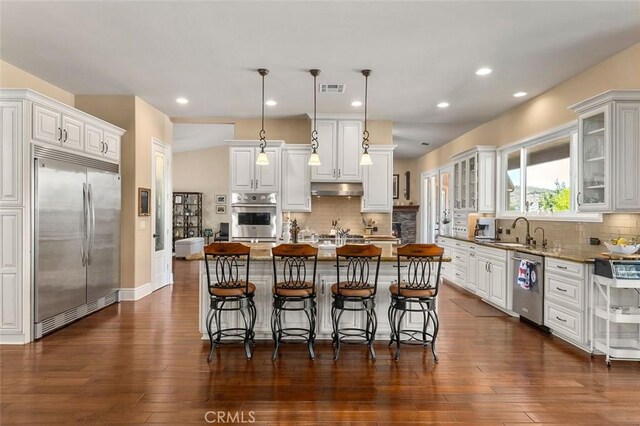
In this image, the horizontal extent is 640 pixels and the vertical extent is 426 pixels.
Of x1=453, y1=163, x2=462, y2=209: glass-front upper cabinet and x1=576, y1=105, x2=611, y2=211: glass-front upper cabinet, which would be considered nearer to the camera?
x1=576, y1=105, x2=611, y2=211: glass-front upper cabinet

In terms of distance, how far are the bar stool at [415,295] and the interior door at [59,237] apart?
367cm

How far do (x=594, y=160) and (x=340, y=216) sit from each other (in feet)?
13.2

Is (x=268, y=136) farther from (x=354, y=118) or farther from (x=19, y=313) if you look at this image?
(x=19, y=313)

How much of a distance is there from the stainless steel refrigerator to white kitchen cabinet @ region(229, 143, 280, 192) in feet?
5.97

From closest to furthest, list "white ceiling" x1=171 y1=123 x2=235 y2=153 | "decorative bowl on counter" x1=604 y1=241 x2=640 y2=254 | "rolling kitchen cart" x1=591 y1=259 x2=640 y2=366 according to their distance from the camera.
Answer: "rolling kitchen cart" x1=591 y1=259 x2=640 y2=366 → "decorative bowl on counter" x1=604 y1=241 x2=640 y2=254 → "white ceiling" x1=171 y1=123 x2=235 y2=153

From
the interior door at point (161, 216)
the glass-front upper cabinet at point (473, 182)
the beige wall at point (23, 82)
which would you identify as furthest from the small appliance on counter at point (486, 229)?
the beige wall at point (23, 82)

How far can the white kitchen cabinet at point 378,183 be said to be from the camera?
22.3 feet

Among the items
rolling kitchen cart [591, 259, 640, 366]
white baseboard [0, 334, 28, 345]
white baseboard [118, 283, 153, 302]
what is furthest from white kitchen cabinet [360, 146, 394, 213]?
white baseboard [0, 334, 28, 345]

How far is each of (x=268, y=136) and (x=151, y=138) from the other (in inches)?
80.0

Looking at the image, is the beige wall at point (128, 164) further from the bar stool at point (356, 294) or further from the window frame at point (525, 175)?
the window frame at point (525, 175)

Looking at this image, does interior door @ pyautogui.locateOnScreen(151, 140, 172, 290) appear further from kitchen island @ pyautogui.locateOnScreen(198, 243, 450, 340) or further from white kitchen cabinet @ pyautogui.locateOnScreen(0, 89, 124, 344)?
kitchen island @ pyautogui.locateOnScreen(198, 243, 450, 340)

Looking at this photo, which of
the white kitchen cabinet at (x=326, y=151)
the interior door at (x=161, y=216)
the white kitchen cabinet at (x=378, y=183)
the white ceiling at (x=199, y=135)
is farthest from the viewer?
the white ceiling at (x=199, y=135)

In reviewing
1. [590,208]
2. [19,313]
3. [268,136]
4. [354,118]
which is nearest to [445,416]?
[590,208]

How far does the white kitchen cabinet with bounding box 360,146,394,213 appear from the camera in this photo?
22.3 feet
